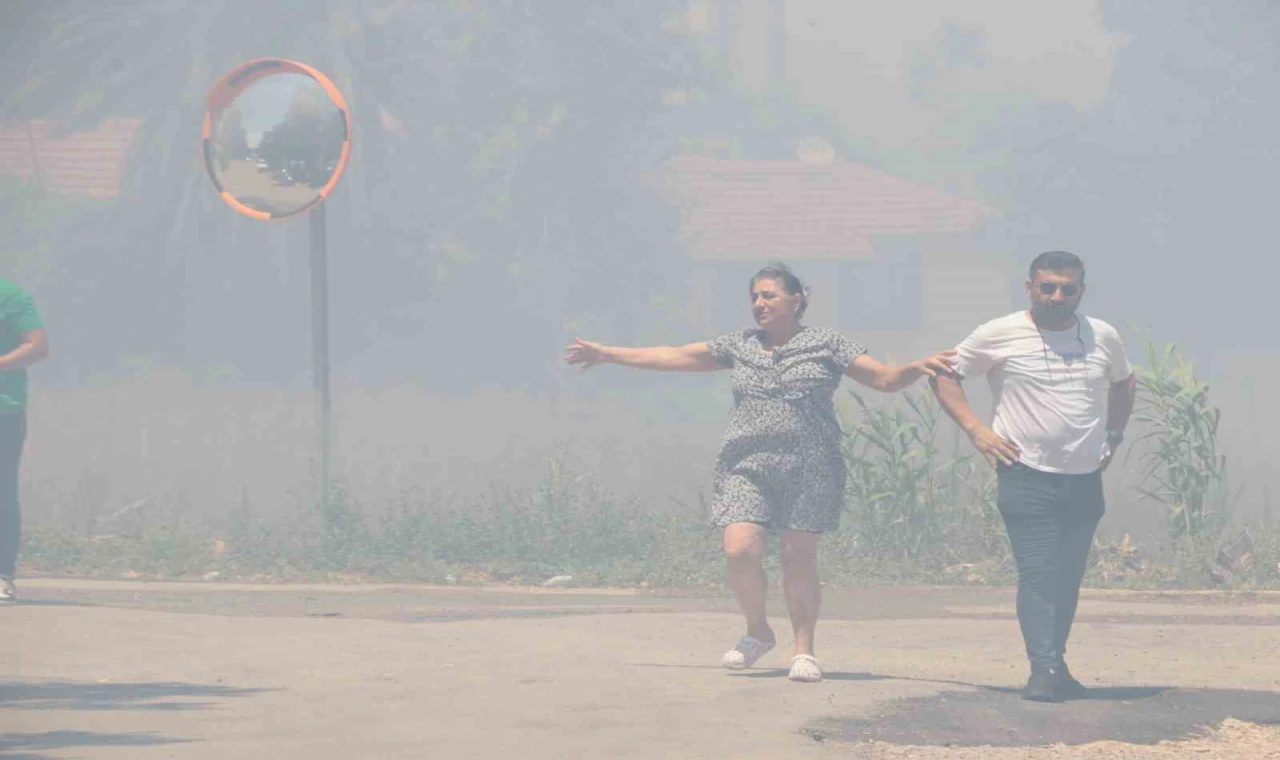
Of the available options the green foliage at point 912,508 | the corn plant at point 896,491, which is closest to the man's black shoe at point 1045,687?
the green foliage at point 912,508

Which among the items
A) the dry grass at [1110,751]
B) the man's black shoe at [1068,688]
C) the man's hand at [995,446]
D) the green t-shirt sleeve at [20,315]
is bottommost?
the dry grass at [1110,751]

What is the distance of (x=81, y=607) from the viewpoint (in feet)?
34.0

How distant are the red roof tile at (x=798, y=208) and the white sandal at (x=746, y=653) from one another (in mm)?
17658

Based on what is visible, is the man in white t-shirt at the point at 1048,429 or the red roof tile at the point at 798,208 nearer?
the man in white t-shirt at the point at 1048,429

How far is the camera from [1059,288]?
302 inches

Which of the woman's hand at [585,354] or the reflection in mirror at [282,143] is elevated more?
the reflection in mirror at [282,143]

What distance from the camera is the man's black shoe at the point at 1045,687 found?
24.7 feet

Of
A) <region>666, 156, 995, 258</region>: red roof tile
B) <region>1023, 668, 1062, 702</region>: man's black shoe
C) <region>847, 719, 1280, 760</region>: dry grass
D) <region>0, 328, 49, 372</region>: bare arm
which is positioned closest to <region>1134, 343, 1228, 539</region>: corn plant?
<region>1023, 668, 1062, 702</region>: man's black shoe

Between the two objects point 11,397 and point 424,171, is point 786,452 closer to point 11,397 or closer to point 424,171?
point 11,397

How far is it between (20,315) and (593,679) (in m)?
4.18

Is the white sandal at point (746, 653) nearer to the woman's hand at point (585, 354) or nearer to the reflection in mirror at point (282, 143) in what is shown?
the woman's hand at point (585, 354)

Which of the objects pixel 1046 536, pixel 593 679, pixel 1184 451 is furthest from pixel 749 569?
pixel 1184 451

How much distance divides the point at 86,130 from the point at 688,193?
7350mm

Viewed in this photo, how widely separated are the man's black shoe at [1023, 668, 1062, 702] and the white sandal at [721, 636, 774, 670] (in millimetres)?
1172
